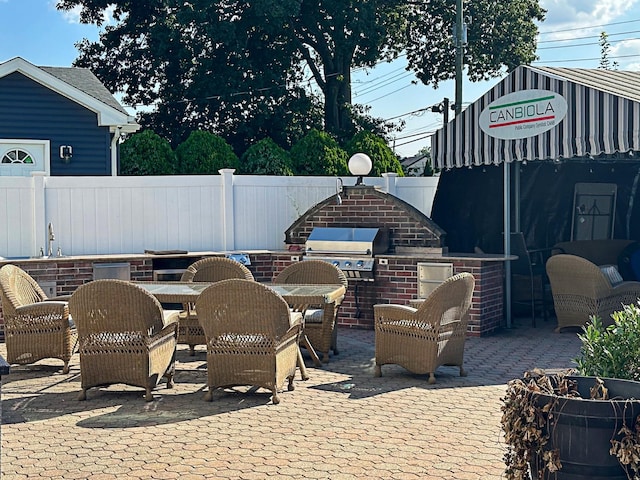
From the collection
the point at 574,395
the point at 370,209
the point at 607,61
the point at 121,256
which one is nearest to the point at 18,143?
the point at 121,256

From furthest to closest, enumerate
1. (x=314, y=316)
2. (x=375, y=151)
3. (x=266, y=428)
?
(x=375, y=151) < (x=314, y=316) < (x=266, y=428)

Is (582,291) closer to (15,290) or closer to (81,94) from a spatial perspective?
(15,290)

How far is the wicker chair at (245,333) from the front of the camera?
627 centimetres

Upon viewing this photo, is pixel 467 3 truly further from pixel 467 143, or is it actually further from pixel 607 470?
pixel 607 470

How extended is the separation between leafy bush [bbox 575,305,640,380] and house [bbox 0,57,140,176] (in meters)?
12.4

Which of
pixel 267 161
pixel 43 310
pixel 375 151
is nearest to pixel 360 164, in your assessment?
pixel 43 310

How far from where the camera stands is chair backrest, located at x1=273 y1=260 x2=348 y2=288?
27.3 feet

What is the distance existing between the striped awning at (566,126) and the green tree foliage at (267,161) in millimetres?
5107

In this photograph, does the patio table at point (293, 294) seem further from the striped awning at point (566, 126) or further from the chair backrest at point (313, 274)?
the striped awning at point (566, 126)

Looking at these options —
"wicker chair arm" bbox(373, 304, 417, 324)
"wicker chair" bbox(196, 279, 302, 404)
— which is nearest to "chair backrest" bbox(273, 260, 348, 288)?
"wicker chair arm" bbox(373, 304, 417, 324)

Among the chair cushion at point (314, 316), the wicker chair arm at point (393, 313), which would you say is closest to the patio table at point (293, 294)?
the chair cushion at point (314, 316)

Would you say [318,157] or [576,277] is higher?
[318,157]

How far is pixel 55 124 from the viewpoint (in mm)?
15055

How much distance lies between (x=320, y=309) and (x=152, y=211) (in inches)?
137
